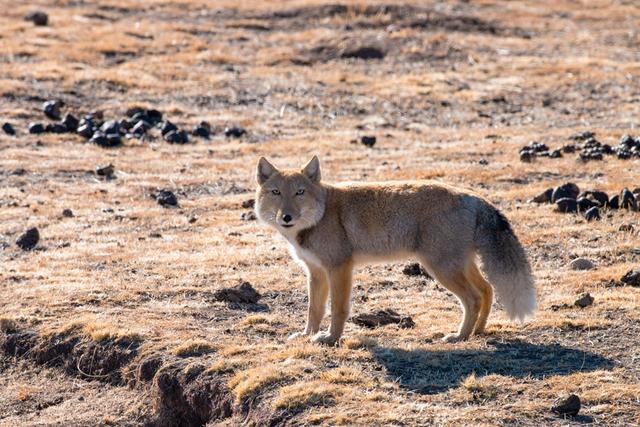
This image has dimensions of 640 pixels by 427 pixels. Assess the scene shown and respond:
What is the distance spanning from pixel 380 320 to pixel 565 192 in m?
6.71

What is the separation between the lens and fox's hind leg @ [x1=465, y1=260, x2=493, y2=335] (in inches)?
448

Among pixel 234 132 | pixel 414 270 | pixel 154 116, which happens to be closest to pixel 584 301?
pixel 414 270

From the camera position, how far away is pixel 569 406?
9.02 metres

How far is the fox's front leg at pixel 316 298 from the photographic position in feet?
38.5

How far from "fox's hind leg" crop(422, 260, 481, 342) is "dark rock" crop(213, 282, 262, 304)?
302 centimetres

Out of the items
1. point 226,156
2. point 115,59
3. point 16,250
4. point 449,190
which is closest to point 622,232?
point 449,190

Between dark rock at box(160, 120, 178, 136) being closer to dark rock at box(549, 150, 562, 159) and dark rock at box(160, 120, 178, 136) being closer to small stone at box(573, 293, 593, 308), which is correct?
dark rock at box(549, 150, 562, 159)

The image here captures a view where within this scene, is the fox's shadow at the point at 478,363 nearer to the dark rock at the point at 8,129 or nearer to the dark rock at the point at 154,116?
the dark rock at the point at 8,129

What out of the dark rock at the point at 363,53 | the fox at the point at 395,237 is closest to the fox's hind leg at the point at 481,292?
the fox at the point at 395,237

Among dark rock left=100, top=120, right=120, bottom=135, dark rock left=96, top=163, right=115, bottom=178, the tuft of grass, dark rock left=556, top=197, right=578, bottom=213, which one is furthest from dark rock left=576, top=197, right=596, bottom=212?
dark rock left=100, top=120, right=120, bottom=135

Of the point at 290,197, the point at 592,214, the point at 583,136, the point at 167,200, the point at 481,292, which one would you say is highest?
the point at 290,197

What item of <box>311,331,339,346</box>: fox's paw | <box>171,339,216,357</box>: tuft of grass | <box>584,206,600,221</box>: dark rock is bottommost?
<box>171,339,216,357</box>: tuft of grass

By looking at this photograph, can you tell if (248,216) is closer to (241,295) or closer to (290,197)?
(241,295)

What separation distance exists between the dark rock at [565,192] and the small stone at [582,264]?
359cm
